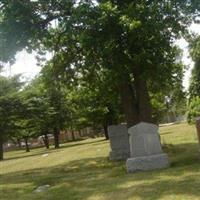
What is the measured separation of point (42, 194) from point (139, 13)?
7.34 m

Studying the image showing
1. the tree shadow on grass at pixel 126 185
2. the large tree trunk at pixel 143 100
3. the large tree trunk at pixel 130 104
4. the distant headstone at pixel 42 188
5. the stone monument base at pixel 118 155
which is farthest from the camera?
the stone monument base at pixel 118 155

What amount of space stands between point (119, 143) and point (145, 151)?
8.03m

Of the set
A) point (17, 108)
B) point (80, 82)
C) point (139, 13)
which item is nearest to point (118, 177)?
point (139, 13)

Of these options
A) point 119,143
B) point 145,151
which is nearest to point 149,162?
point 145,151

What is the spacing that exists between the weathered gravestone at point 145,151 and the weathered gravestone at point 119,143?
720 centimetres

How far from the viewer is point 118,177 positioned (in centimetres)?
1645

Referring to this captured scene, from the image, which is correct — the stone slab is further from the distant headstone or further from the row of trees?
the distant headstone

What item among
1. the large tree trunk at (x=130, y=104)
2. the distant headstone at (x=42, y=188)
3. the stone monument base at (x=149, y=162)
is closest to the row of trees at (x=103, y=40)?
the large tree trunk at (x=130, y=104)

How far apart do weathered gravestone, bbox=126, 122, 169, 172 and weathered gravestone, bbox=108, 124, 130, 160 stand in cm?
720

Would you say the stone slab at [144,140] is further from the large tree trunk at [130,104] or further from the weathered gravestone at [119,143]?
the weathered gravestone at [119,143]

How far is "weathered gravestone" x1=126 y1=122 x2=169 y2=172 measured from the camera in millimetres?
17469

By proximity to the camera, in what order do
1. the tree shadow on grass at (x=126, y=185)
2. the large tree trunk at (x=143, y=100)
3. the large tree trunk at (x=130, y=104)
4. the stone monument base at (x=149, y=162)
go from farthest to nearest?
the large tree trunk at (x=130, y=104)
the large tree trunk at (x=143, y=100)
the stone monument base at (x=149, y=162)
the tree shadow on grass at (x=126, y=185)

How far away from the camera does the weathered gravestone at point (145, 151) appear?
17469 millimetres

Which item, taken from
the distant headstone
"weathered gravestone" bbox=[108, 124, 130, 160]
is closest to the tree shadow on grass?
the distant headstone
